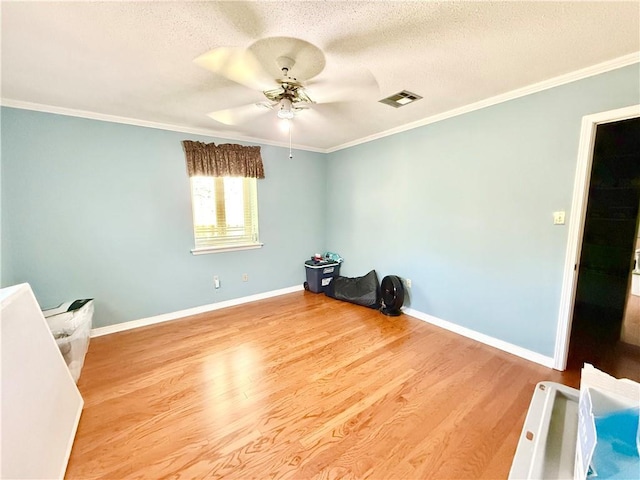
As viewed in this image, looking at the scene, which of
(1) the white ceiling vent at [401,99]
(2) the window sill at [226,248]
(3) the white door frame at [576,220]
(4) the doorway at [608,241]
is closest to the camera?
(3) the white door frame at [576,220]

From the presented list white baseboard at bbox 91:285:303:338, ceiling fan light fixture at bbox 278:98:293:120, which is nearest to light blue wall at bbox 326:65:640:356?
ceiling fan light fixture at bbox 278:98:293:120

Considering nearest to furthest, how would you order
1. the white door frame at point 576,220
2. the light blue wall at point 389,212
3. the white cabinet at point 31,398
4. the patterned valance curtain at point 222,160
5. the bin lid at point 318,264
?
the white cabinet at point 31,398
the white door frame at point 576,220
the light blue wall at point 389,212
the patterned valance curtain at point 222,160
the bin lid at point 318,264

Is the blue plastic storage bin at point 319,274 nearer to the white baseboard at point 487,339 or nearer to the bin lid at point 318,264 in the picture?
the bin lid at point 318,264

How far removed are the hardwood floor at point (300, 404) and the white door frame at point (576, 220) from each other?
282mm

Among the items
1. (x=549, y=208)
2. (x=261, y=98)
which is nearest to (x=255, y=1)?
(x=261, y=98)

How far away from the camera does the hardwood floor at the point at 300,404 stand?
1.40 metres

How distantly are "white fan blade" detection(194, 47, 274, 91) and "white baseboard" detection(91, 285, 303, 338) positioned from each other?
2.76 m

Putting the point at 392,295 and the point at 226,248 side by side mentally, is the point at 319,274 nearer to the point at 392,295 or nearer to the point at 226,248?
the point at 392,295

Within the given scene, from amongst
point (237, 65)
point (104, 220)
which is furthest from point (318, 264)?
point (237, 65)

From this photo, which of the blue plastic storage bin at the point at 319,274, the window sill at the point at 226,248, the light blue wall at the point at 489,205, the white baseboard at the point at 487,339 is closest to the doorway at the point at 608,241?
the white baseboard at the point at 487,339

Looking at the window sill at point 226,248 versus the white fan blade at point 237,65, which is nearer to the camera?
the white fan blade at point 237,65

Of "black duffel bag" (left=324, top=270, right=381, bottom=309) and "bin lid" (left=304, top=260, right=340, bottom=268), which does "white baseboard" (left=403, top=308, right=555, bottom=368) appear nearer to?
"black duffel bag" (left=324, top=270, right=381, bottom=309)

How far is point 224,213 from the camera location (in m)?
3.56

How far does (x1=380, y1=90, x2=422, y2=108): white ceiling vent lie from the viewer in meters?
2.28
